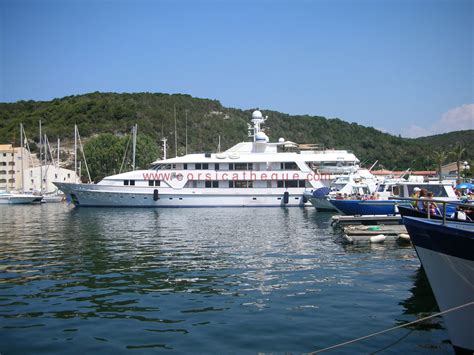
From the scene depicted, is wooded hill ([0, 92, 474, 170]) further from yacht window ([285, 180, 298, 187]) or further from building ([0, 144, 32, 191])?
yacht window ([285, 180, 298, 187])

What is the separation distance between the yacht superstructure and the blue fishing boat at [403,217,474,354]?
3695cm

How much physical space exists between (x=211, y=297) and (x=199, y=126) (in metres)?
110

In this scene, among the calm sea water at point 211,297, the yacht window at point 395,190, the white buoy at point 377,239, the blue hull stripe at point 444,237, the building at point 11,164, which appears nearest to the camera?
the blue hull stripe at point 444,237

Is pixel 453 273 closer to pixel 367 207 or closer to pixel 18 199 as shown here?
pixel 367 207

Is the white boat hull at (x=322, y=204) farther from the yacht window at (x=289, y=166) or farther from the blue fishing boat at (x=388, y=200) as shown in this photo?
the blue fishing boat at (x=388, y=200)

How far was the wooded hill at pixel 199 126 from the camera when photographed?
108m

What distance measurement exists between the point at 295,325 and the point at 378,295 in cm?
300

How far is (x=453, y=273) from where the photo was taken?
755 centimetres

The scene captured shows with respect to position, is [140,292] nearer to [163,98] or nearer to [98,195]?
[98,195]

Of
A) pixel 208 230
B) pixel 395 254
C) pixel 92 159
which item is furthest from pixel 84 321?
pixel 92 159

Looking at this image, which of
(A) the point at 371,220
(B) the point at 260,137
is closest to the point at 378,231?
(A) the point at 371,220

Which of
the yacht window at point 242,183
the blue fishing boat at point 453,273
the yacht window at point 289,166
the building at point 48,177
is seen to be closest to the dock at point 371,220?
the blue fishing boat at point 453,273

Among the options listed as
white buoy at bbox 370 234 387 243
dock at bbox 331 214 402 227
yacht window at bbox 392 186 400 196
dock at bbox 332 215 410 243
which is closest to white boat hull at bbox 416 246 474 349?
dock at bbox 332 215 410 243

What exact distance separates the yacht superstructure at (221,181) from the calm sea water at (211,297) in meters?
25.1
